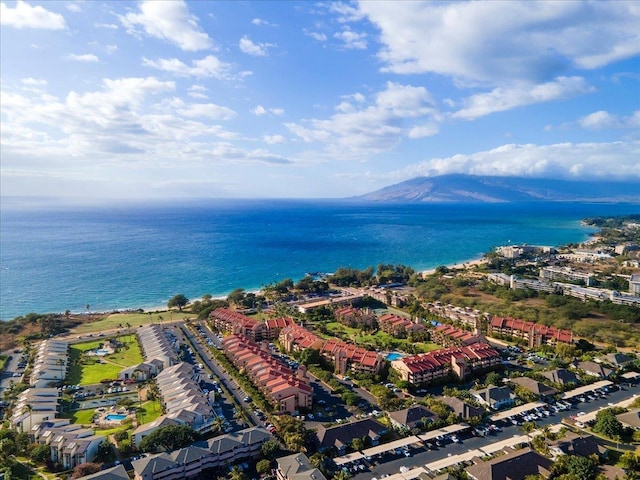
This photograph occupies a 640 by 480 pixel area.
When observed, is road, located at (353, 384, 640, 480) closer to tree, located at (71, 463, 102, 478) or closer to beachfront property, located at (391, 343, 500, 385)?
beachfront property, located at (391, 343, 500, 385)

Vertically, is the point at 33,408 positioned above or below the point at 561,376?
above

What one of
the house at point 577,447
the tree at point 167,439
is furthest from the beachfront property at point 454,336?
the tree at point 167,439

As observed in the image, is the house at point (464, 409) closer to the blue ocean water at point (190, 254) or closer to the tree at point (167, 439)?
the tree at point (167, 439)

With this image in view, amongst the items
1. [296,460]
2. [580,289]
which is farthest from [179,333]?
[580,289]

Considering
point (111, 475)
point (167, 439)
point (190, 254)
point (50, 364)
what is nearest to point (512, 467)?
point (167, 439)

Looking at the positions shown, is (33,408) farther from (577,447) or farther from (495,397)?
(577,447)

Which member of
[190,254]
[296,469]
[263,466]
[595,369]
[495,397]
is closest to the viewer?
[296,469]
